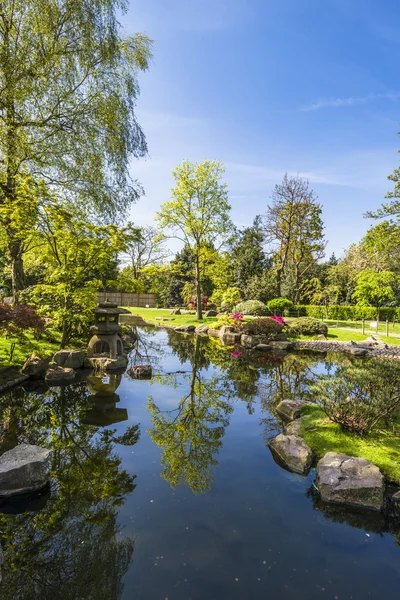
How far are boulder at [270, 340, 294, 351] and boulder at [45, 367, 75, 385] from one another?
10077mm

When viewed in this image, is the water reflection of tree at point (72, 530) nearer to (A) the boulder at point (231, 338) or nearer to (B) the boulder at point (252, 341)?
(B) the boulder at point (252, 341)

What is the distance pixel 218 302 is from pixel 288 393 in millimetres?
21974

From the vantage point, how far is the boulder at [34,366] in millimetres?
8922

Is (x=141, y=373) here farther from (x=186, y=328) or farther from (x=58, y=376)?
(x=186, y=328)

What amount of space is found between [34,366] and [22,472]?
5322 mm

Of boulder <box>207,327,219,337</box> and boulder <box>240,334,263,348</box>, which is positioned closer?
boulder <box>240,334,263,348</box>

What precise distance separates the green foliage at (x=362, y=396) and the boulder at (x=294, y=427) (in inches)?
24.8

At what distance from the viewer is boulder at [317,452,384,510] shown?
162 inches

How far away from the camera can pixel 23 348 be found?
10.3 meters

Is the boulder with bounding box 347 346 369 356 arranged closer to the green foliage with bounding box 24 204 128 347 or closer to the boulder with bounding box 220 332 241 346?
the boulder with bounding box 220 332 241 346

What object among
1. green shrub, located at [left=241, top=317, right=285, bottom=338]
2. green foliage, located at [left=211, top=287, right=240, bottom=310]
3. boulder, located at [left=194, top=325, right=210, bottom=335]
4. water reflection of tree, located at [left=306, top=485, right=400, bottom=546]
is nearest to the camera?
water reflection of tree, located at [left=306, top=485, right=400, bottom=546]

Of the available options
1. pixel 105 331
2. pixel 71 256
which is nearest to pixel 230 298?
pixel 105 331

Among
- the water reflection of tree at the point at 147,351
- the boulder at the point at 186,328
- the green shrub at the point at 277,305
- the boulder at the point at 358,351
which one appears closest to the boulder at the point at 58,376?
the water reflection of tree at the point at 147,351

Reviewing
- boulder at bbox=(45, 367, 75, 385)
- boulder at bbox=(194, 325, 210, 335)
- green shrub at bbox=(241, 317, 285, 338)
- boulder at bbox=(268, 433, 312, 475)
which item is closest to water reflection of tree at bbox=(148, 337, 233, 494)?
boulder at bbox=(268, 433, 312, 475)
